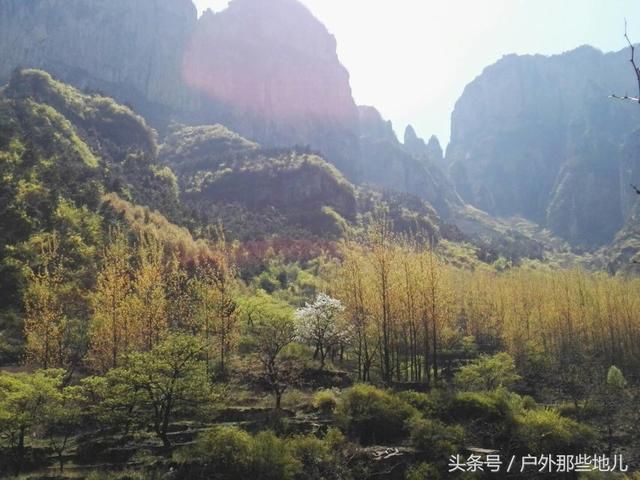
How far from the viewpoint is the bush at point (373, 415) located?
2530cm

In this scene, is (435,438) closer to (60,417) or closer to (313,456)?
(313,456)

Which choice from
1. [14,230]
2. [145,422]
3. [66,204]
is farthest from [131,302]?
[66,204]

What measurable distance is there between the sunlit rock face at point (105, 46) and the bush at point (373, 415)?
523 feet

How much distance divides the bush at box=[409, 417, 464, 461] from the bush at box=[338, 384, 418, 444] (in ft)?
3.98

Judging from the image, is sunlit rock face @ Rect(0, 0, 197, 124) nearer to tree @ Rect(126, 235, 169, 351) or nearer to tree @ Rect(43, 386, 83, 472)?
tree @ Rect(126, 235, 169, 351)

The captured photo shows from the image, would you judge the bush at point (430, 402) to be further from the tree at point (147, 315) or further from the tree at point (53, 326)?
the tree at point (53, 326)

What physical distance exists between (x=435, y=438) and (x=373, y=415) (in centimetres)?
347

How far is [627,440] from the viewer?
31094 millimetres

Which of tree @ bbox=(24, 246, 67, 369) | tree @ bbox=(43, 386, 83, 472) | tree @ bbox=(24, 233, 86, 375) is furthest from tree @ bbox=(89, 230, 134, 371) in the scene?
tree @ bbox=(43, 386, 83, 472)

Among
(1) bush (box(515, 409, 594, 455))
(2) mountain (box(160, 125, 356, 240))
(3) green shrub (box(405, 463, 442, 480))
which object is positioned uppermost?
(2) mountain (box(160, 125, 356, 240))

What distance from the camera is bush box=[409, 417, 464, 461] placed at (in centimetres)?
2294

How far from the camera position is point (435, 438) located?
23500 millimetres

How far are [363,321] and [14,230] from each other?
108 feet

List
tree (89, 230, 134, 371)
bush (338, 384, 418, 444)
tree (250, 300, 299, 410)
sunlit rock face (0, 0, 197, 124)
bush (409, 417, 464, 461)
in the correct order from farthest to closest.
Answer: sunlit rock face (0, 0, 197, 124), tree (89, 230, 134, 371), tree (250, 300, 299, 410), bush (338, 384, 418, 444), bush (409, 417, 464, 461)
